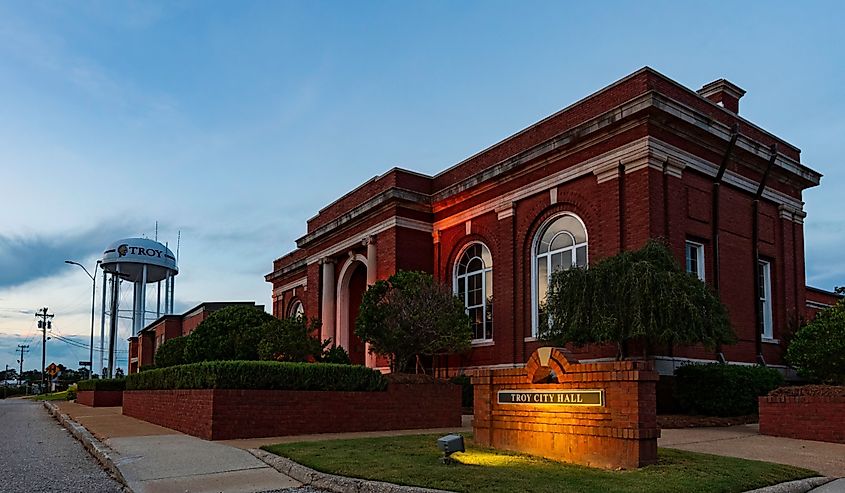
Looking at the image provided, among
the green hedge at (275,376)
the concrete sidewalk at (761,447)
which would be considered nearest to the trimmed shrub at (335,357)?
the green hedge at (275,376)

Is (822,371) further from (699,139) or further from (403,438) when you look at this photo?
(403,438)

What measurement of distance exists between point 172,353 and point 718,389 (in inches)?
879

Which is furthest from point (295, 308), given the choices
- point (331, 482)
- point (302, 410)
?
point (331, 482)

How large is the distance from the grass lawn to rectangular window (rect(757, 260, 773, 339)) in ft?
47.6

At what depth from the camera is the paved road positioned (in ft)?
32.2

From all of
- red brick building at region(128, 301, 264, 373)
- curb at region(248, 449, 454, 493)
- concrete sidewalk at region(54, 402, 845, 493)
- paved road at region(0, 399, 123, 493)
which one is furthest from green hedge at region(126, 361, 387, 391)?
red brick building at region(128, 301, 264, 373)

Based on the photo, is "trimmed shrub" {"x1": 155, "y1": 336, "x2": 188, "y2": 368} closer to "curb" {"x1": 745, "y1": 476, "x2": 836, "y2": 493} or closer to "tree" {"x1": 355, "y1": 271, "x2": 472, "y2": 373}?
"tree" {"x1": 355, "y1": 271, "x2": 472, "y2": 373}

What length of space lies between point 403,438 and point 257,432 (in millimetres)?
2978

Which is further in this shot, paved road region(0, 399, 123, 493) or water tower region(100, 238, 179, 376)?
water tower region(100, 238, 179, 376)

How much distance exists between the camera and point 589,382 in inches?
392

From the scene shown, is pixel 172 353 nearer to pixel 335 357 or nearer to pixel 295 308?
pixel 335 357

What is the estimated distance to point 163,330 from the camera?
61.2m

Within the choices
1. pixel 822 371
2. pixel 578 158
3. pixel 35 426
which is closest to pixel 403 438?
pixel 822 371

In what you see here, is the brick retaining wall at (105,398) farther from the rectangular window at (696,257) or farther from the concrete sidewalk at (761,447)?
the concrete sidewalk at (761,447)
